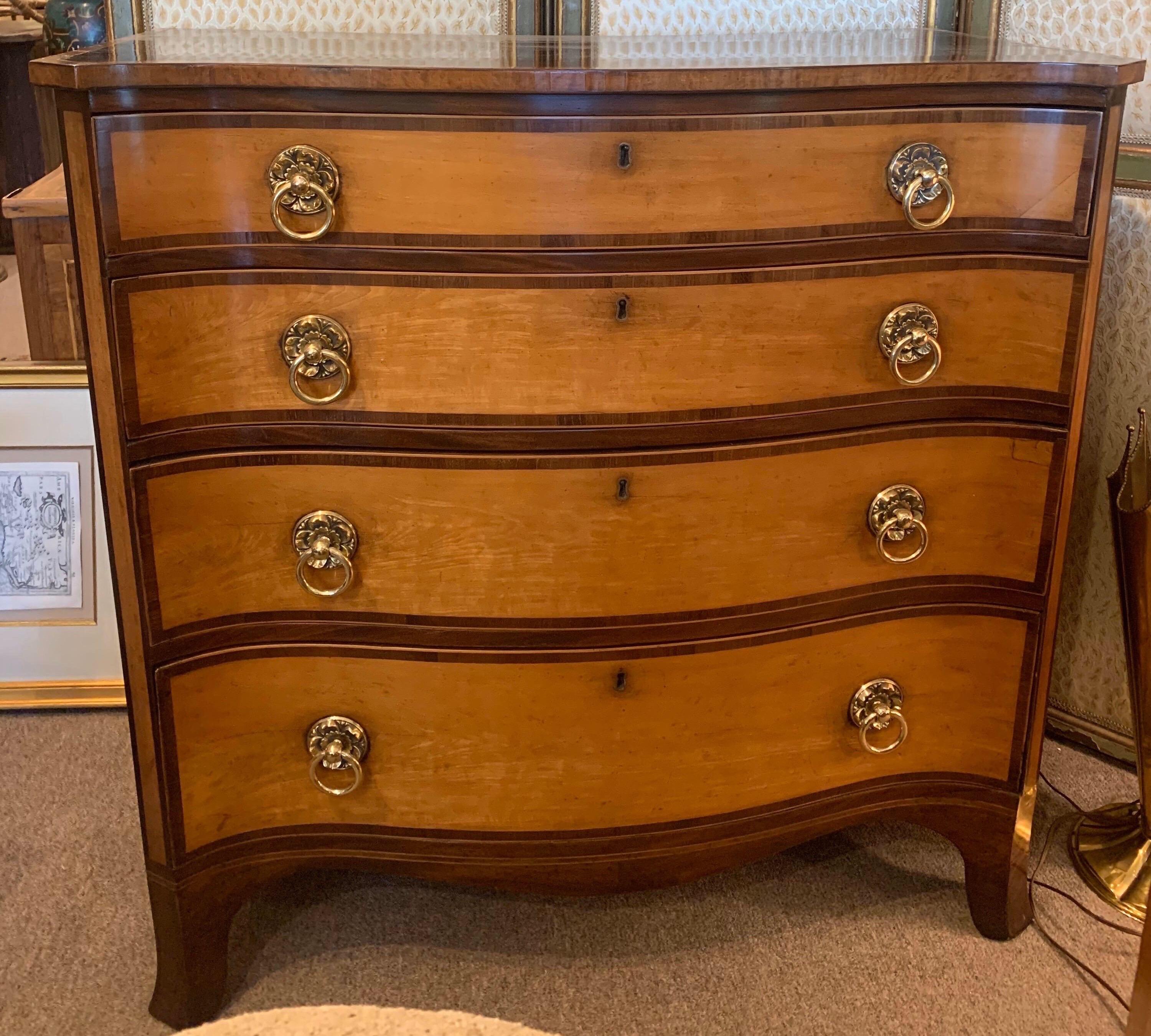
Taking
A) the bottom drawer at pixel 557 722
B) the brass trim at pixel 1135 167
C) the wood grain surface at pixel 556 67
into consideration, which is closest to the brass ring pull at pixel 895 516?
the bottom drawer at pixel 557 722

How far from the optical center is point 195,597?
1.22 meters

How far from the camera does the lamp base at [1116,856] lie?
1595mm

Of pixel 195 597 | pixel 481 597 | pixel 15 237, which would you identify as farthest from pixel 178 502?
pixel 15 237

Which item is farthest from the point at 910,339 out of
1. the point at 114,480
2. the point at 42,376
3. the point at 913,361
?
the point at 42,376

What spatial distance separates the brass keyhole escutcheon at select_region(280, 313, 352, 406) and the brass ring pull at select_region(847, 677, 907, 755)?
666 millimetres

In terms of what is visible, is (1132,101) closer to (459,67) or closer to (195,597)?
(459,67)

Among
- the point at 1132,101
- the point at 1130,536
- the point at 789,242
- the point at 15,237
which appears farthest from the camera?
the point at 15,237

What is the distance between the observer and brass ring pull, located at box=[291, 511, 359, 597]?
1.20 m

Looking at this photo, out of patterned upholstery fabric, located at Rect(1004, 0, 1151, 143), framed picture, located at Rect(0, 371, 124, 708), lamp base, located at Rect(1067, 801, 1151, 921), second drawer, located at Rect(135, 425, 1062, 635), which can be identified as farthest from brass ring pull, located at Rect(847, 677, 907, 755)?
framed picture, located at Rect(0, 371, 124, 708)

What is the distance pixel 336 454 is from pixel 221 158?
0.29 m

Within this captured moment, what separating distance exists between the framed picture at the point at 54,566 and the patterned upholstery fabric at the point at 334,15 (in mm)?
637

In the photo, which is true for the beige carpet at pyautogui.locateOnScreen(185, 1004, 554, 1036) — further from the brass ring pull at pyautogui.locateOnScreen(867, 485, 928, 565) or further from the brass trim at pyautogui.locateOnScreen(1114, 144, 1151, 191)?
the brass trim at pyautogui.locateOnScreen(1114, 144, 1151, 191)

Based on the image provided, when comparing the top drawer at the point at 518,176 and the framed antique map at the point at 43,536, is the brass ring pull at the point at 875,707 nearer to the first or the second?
the top drawer at the point at 518,176

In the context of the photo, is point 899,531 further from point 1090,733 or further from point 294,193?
point 1090,733
